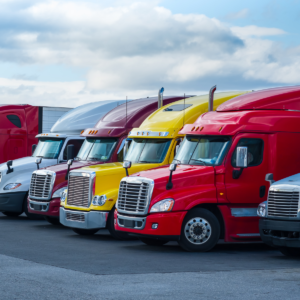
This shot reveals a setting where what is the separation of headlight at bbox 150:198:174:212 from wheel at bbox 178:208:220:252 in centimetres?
39

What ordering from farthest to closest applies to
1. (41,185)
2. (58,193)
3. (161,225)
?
1. (41,185)
2. (58,193)
3. (161,225)

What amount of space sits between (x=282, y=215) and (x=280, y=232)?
317 mm

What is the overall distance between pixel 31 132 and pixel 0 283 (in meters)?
16.1

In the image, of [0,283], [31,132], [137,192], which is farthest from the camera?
[31,132]

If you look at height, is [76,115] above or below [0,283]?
above

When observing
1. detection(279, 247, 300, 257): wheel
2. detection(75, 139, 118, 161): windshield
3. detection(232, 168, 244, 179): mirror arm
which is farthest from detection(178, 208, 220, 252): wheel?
detection(75, 139, 118, 161): windshield

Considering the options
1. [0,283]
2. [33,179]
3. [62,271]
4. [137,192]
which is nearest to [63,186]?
[33,179]

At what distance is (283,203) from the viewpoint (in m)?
11.4

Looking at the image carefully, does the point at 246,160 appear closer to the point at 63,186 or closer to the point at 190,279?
the point at 190,279

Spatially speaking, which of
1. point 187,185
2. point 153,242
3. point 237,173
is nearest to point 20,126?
point 153,242

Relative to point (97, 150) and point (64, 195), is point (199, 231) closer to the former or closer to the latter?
point (64, 195)

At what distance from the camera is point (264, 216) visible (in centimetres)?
1175

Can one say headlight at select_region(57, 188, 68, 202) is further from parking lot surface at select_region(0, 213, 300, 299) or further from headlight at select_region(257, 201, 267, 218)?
headlight at select_region(257, 201, 267, 218)

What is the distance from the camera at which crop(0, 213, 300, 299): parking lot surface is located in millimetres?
8180
